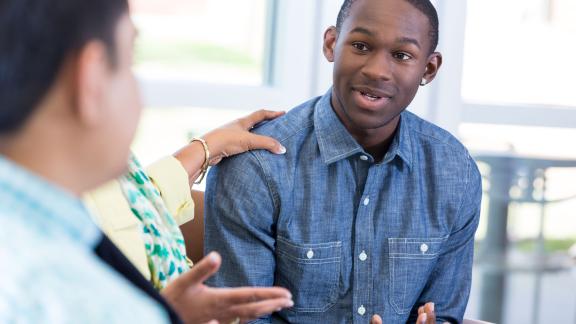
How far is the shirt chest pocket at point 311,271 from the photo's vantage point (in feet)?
5.91

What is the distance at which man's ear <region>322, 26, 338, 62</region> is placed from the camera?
1.90 m

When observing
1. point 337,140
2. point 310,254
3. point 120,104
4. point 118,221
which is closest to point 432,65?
point 337,140

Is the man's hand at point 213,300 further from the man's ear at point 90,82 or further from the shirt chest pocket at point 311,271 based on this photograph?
the shirt chest pocket at point 311,271

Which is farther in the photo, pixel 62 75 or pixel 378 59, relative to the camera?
pixel 378 59

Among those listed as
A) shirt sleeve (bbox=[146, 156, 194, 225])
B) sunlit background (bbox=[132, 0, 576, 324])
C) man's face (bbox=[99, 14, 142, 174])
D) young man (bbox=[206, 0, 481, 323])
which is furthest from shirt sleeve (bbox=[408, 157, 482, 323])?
man's face (bbox=[99, 14, 142, 174])

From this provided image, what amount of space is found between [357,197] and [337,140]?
128mm

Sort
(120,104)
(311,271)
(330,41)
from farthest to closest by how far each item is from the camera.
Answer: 1. (330,41)
2. (311,271)
3. (120,104)

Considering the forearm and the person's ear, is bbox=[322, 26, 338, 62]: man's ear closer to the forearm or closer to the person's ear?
the person's ear

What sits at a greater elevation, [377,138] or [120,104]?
[120,104]

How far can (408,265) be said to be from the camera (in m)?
1.85

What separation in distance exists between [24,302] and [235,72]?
2.17 metres

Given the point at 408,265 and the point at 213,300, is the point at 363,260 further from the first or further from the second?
the point at 213,300

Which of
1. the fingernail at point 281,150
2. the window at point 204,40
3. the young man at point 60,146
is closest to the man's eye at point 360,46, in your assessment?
the fingernail at point 281,150

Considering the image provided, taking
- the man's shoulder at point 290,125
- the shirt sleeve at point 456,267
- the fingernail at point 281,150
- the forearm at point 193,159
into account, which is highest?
the man's shoulder at point 290,125
